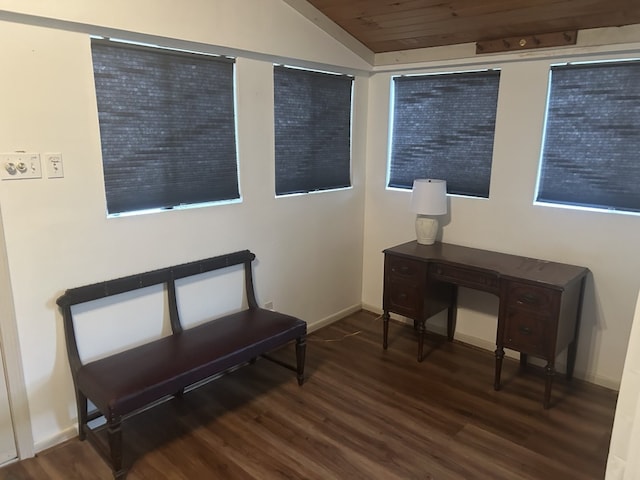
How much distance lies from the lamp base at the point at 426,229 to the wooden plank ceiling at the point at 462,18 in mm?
1221

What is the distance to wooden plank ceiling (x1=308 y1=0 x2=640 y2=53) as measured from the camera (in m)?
2.43

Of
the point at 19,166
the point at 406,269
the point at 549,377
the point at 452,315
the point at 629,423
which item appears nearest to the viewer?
the point at 629,423

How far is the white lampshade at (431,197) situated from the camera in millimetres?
3203

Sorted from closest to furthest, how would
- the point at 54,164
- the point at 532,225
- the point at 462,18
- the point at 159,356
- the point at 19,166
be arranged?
the point at 19,166
the point at 54,164
the point at 159,356
the point at 462,18
the point at 532,225

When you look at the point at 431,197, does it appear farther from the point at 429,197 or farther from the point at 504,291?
the point at 504,291

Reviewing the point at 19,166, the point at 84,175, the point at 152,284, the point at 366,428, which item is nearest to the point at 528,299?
the point at 366,428

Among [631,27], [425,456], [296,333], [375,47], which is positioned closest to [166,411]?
[296,333]

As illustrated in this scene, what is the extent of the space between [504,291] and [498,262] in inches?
11.2

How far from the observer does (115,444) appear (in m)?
2.04

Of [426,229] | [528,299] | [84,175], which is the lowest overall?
Answer: [528,299]

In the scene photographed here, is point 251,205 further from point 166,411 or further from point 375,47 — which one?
point 375,47

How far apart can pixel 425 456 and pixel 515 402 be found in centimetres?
80

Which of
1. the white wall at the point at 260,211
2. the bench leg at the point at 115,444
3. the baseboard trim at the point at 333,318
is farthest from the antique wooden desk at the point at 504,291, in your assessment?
the bench leg at the point at 115,444

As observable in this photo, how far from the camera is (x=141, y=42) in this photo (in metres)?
2.35
